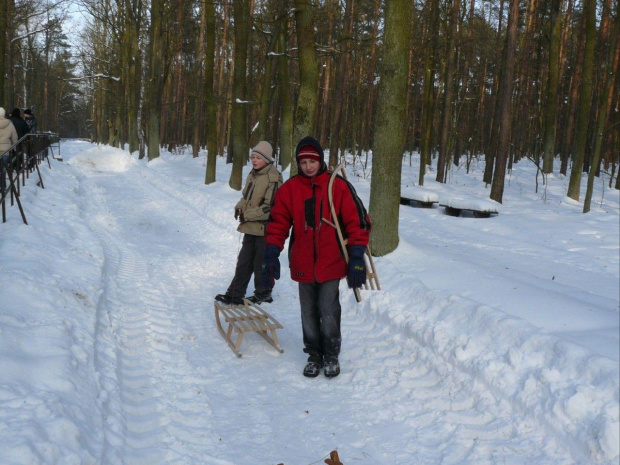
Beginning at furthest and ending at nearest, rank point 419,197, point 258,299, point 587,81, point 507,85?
1. point 587,81
2. point 419,197
3. point 507,85
4. point 258,299

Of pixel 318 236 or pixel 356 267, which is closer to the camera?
pixel 356 267

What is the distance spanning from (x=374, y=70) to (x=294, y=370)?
963 inches

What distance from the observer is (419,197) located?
596 inches

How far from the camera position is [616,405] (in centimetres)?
295

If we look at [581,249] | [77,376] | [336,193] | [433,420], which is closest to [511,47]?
[581,249]

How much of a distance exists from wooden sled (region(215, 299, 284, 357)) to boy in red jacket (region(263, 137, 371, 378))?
2.23ft

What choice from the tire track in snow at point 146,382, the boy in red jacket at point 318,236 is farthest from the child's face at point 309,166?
the tire track in snow at point 146,382

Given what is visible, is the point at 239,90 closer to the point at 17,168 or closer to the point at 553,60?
the point at 17,168

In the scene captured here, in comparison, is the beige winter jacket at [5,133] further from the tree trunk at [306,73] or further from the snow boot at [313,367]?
the snow boot at [313,367]

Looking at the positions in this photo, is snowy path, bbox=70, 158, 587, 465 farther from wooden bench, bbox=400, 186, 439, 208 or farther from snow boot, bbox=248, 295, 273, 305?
wooden bench, bbox=400, 186, 439, 208

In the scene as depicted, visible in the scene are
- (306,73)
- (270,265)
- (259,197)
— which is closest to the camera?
(270,265)

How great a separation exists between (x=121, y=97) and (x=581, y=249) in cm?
2845

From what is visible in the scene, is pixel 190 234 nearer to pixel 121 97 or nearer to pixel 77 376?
pixel 77 376

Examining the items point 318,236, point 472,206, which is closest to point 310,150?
point 318,236
